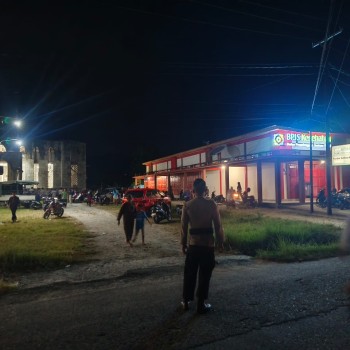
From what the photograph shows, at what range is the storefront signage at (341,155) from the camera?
26.1 m

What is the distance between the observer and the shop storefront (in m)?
27.1

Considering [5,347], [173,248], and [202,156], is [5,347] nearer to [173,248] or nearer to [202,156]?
[173,248]

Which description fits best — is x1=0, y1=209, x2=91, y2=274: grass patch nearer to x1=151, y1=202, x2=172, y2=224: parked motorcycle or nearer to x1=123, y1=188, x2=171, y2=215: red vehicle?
x1=151, y1=202, x2=172, y2=224: parked motorcycle

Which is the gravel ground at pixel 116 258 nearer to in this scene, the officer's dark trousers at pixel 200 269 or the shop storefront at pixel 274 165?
the officer's dark trousers at pixel 200 269

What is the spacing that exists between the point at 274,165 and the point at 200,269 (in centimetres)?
2453

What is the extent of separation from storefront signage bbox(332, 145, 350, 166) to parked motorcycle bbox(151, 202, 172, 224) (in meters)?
14.9

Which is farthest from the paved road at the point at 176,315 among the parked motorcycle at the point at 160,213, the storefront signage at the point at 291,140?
the storefront signage at the point at 291,140

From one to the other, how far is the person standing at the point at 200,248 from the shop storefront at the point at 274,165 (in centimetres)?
1879

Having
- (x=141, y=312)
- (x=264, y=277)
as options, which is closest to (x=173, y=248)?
(x=264, y=277)

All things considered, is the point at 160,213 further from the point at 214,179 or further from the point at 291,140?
the point at 214,179

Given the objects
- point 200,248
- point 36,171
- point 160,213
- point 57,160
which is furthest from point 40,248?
point 57,160

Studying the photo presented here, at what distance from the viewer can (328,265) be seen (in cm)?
834

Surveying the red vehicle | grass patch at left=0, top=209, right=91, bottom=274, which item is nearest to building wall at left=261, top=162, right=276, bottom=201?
the red vehicle

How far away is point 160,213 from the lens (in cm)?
1859
